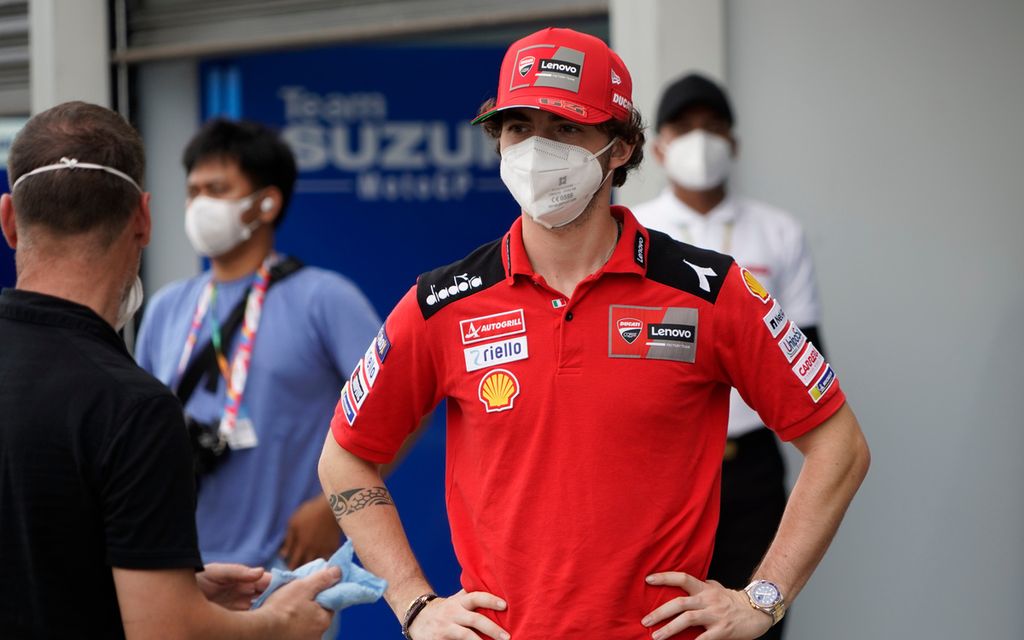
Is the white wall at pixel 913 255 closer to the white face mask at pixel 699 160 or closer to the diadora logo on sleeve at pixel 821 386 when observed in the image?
the white face mask at pixel 699 160

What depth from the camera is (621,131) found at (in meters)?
2.75

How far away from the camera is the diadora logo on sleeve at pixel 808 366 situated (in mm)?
2578

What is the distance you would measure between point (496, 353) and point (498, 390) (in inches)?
2.9

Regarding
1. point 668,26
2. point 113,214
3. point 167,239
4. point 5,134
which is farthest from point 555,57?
point 5,134

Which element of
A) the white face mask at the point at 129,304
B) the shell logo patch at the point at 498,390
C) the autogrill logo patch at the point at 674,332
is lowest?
the shell logo patch at the point at 498,390

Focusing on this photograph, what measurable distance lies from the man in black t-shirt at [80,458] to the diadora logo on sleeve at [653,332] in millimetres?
838

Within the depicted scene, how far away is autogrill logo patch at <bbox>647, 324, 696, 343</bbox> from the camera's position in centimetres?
253

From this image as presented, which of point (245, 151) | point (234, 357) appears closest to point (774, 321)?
point (234, 357)

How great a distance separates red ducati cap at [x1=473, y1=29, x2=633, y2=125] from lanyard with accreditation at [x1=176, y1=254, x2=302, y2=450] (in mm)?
1623

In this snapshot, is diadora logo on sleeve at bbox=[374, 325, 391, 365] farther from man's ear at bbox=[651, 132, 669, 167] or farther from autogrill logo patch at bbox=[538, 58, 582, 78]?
man's ear at bbox=[651, 132, 669, 167]

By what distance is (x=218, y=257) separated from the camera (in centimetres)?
431

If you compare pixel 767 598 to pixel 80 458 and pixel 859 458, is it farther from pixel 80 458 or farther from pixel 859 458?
pixel 80 458

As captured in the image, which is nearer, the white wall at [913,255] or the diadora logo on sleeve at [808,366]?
the diadora logo on sleeve at [808,366]

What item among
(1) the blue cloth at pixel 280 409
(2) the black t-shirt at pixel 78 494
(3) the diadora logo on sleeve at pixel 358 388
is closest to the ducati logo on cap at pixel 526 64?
(3) the diadora logo on sleeve at pixel 358 388
